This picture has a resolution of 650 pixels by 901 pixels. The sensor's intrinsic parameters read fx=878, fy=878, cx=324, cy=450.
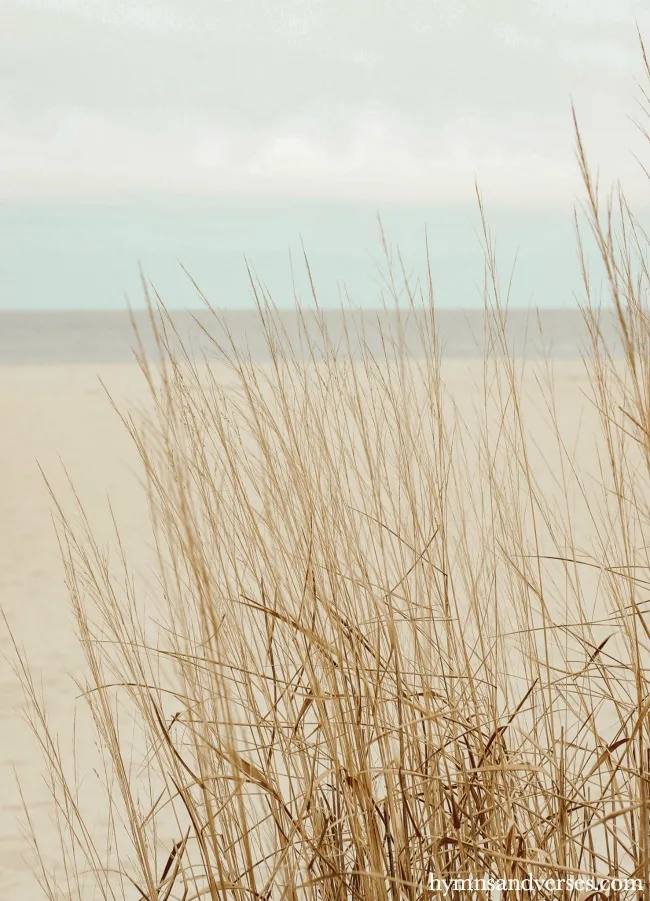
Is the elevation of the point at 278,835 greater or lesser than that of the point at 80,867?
greater

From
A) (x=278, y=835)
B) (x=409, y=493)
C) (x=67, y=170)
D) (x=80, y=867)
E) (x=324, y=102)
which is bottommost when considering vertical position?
(x=80, y=867)

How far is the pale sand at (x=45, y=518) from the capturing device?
256cm

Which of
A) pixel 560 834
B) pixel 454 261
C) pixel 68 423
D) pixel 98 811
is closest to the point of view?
pixel 560 834

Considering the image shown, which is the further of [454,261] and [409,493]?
[454,261]

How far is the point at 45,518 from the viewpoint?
5887 mm

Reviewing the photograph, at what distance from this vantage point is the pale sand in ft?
8.41

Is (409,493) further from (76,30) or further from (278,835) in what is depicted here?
(76,30)

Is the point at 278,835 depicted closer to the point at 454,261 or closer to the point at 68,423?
the point at 454,261

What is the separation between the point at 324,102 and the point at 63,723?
90.2 feet

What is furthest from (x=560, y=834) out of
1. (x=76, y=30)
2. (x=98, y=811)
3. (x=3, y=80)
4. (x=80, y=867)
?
(x=3, y=80)

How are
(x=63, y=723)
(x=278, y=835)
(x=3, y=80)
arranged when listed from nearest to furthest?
(x=278, y=835) → (x=63, y=723) → (x=3, y=80)

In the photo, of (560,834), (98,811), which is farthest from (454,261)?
(98,811)

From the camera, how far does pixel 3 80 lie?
25.3 m

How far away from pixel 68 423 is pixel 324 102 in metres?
21.8
